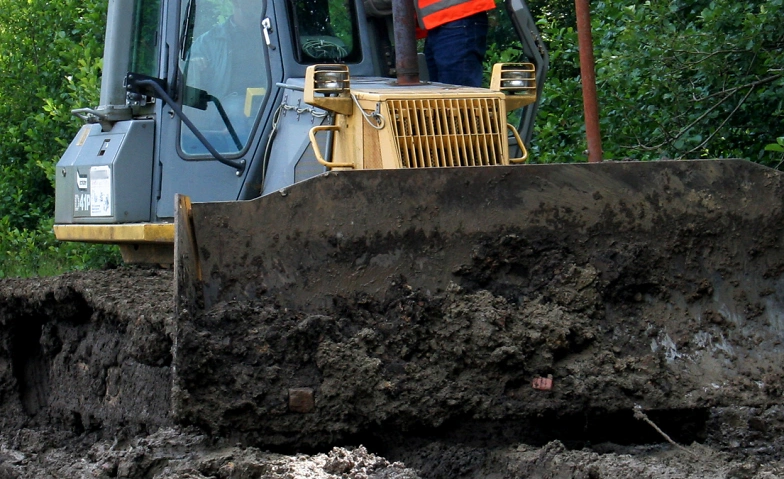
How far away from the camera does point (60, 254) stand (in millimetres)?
11164

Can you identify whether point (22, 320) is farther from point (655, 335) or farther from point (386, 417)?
point (655, 335)

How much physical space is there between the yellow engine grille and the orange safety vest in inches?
31.2

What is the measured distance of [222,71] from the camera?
5.48 meters

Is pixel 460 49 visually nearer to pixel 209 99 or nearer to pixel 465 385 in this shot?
pixel 209 99

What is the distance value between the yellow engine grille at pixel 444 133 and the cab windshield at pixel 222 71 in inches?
40.9

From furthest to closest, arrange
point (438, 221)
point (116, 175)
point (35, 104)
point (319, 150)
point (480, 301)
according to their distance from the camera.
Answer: point (35, 104)
point (116, 175)
point (319, 150)
point (438, 221)
point (480, 301)

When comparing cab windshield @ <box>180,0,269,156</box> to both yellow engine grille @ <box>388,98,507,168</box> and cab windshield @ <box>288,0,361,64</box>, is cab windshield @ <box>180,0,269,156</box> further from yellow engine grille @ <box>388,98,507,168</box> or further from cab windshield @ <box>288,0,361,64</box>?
yellow engine grille @ <box>388,98,507,168</box>

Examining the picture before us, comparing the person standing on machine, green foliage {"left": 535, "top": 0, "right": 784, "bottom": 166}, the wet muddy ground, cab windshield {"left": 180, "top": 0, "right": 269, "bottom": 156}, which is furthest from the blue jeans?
green foliage {"left": 535, "top": 0, "right": 784, "bottom": 166}

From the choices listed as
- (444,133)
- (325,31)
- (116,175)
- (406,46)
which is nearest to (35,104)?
(116,175)

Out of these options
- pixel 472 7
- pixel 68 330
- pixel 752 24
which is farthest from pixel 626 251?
pixel 752 24

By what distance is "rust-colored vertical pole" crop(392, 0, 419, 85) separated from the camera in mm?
4988

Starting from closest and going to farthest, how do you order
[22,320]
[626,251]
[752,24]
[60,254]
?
[626,251] < [22,320] < [752,24] < [60,254]

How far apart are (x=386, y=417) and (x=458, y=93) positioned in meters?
1.62

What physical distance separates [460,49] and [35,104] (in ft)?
28.8
